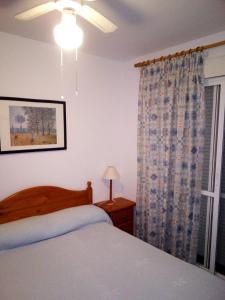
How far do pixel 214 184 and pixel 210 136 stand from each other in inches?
19.9

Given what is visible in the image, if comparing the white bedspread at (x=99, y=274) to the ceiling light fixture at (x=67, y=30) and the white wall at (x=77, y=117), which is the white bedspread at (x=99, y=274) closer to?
the white wall at (x=77, y=117)

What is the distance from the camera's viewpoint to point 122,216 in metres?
2.91

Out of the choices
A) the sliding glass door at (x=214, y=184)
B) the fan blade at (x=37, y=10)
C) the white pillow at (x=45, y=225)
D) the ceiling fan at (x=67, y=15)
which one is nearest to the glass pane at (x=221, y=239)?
the sliding glass door at (x=214, y=184)

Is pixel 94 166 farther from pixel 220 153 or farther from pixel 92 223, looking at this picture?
pixel 220 153

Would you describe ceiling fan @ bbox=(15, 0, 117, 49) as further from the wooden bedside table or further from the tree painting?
the wooden bedside table

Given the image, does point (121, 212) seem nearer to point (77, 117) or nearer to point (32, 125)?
point (77, 117)

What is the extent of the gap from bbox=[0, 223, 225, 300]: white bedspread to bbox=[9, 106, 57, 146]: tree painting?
1.05m

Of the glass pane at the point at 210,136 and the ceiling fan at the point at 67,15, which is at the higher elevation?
the ceiling fan at the point at 67,15

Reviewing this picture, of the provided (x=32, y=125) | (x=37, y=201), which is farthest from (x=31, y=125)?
(x=37, y=201)

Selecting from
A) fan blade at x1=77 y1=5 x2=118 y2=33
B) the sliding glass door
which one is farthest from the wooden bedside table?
fan blade at x1=77 y1=5 x2=118 y2=33

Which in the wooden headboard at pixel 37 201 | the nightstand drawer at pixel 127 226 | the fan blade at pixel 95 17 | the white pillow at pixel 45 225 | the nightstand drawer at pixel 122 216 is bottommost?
the nightstand drawer at pixel 127 226

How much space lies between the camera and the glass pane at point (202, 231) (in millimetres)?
2496

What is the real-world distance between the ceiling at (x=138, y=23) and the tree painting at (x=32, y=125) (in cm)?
74

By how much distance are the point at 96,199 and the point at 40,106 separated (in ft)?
4.64
